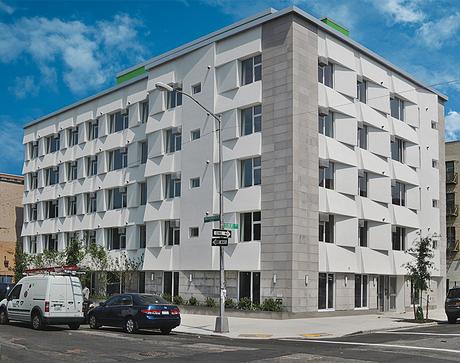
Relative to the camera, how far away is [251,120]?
35.5m

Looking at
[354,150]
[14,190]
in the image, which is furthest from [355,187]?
[14,190]

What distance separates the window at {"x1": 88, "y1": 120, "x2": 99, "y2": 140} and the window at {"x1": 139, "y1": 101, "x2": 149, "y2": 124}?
710 cm

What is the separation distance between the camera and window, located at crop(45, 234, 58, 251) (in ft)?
181

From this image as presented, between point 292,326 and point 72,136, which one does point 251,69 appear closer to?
point 292,326

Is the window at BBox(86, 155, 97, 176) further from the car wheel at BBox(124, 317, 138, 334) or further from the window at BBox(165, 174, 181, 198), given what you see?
the car wheel at BBox(124, 317, 138, 334)

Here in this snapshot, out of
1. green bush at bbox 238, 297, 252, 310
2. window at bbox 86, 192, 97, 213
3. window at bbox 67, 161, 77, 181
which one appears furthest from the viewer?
window at bbox 67, 161, 77, 181

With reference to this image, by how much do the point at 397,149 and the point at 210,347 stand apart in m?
28.7

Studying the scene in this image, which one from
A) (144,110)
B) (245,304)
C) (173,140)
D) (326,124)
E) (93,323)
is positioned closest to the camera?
→ (93,323)

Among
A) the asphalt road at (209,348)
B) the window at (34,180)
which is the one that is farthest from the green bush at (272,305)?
the window at (34,180)

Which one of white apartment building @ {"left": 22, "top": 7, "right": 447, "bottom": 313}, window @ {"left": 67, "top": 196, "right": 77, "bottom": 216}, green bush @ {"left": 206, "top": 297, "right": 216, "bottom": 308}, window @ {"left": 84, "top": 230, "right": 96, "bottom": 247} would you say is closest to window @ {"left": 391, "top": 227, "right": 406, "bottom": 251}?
white apartment building @ {"left": 22, "top": 7, "right": 447, "bottom": 313}

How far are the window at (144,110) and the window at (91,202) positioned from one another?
8447 mm

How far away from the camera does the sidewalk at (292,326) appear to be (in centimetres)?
2395

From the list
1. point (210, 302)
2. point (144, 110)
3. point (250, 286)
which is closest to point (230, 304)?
point (250, 286)

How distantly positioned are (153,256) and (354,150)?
1439 cm
